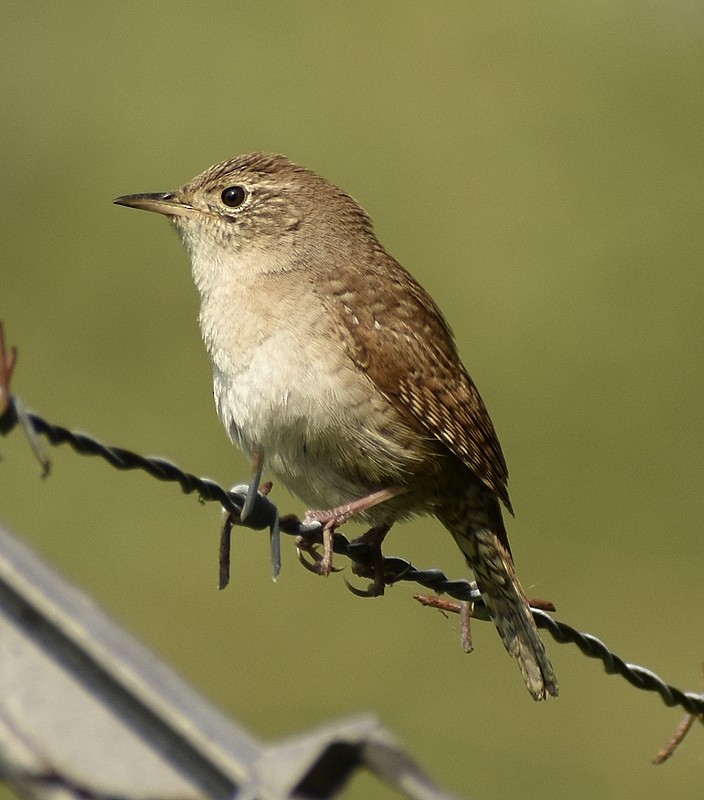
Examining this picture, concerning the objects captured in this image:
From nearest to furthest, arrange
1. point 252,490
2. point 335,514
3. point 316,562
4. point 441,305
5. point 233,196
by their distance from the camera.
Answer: point 252,490 → point 316,562 → point 335,514 → point 233,196 → point 441,305

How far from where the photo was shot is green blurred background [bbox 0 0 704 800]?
10102 mm

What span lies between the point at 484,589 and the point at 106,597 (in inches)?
242

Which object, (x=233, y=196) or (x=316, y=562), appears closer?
(x=316, y=562)

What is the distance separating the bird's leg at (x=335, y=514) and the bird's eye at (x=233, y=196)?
1.30 m

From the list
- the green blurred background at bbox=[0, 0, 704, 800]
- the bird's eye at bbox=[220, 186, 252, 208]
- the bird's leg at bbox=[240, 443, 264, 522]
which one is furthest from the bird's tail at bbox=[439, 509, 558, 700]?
the green blurred background at bbox=[0, 0, 704, 800]

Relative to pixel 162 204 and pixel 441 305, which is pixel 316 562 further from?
pixel 441 305

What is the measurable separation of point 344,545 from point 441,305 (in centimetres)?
920

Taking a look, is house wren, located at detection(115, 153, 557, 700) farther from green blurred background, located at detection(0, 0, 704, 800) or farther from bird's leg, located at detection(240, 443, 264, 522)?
green blurred background, located at detection(0, 0, 704, 800)

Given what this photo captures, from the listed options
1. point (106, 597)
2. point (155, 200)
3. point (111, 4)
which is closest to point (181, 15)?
point (111, 4)

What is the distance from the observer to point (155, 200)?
5.63 m

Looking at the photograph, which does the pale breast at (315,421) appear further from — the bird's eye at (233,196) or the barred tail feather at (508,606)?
the bird's eye at (233,196)

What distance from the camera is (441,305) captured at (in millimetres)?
13867

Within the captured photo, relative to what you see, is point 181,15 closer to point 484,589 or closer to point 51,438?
Result: point 484,589

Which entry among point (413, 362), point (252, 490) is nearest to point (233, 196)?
point (413, 362)
